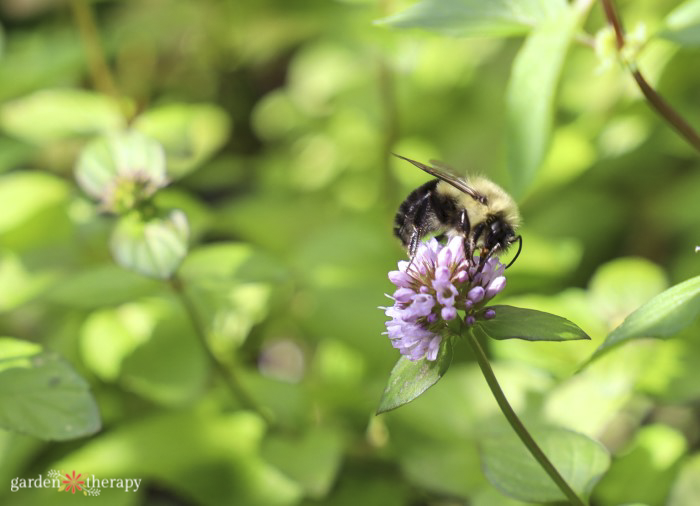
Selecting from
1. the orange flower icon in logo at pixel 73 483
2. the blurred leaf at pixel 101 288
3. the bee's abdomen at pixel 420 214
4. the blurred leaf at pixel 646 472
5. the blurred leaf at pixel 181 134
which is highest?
the bee's abdomen at pixel 420 214

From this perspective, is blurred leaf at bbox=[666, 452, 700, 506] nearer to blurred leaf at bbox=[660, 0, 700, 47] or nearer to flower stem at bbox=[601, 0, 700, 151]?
flower stem at bbox=[601, 0, 700, 151]

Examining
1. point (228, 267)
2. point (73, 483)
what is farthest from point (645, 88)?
point (73, 483)

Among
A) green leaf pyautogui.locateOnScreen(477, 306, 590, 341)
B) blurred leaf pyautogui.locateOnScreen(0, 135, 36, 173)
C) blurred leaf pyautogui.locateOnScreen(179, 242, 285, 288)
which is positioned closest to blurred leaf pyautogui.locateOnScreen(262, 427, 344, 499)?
blurred leaf pyautogui.locateOnScreen(179, 242, 285, 288)

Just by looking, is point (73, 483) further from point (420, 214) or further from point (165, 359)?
point (420, 214)

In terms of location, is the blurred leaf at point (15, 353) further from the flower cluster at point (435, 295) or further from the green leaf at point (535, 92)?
the green leaf at point (535, 92)

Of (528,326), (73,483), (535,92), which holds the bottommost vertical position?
(73,483)

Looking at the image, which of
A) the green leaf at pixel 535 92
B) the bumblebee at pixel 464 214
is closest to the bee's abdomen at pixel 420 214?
the bumblebee at pixel 464 214

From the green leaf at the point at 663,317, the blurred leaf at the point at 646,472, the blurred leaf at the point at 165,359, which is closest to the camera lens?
the green leaf at the point at 663,317
